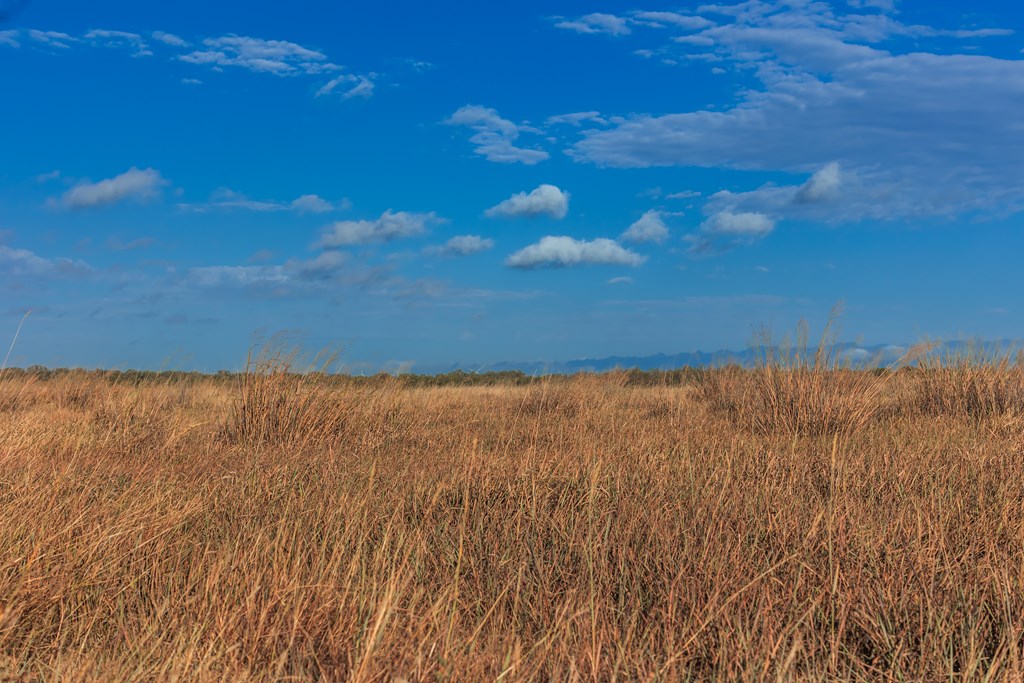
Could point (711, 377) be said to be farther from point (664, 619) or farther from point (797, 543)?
point (664, 619)

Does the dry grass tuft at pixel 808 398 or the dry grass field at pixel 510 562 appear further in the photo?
the dry grass tuft at pixel 808 398

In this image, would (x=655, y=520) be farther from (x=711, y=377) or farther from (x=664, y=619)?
(x=711, y=377)

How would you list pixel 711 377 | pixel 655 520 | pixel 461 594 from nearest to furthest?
pixel 461 594, pixel 655 520, pixel 711 377

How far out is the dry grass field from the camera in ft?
8.18

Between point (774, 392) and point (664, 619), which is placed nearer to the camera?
point (664, 619)

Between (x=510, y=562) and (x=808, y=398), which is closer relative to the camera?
(x=510, y=562)

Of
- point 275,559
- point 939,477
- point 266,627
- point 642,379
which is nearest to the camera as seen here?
point 266,627

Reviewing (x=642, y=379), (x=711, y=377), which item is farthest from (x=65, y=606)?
(x=642, y=379)

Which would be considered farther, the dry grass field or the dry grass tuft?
the dry grass tuft

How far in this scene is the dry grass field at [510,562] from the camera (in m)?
2.49

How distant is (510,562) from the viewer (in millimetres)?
3328

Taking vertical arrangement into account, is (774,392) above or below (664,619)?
above

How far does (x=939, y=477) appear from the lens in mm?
4801

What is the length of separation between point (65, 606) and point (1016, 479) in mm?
5250
